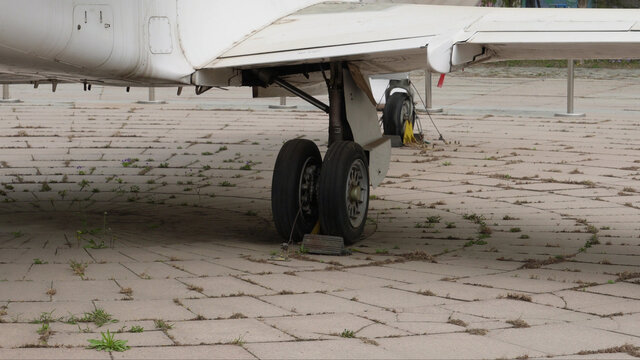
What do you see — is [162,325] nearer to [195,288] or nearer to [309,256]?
[195,288]

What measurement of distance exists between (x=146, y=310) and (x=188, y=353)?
79cm

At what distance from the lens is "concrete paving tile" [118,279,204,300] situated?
527cm

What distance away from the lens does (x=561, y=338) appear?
4.53 metres

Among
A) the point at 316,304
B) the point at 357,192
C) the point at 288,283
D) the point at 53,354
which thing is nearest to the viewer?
the point at 53,354

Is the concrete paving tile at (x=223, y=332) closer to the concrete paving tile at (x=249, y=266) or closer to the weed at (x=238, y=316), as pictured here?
the weed at (x=238, y=316)

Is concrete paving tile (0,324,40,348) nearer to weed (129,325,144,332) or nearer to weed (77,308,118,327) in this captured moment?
weed (77,308,118,327)

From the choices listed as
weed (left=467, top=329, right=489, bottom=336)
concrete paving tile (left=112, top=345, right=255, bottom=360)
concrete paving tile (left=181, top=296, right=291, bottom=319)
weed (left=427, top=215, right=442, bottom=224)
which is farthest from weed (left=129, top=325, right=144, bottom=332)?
weed (left=427, top=215, right=442, bottom=224)

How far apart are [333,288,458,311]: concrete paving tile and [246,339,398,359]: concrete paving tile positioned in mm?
739

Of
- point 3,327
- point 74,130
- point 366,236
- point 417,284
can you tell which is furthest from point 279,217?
point 74,130

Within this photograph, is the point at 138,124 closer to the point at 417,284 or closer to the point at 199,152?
the point at 199,152

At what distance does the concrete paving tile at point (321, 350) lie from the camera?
4.21m

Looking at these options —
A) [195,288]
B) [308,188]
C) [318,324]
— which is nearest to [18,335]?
[195,288]

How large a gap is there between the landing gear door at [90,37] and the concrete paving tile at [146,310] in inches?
59.4

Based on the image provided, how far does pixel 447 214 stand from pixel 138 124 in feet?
24.4
